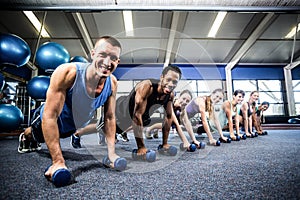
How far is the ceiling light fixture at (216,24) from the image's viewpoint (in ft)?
14.6

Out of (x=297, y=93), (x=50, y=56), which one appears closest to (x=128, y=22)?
(x=50, y=56)

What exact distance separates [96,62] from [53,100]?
0.28 meters

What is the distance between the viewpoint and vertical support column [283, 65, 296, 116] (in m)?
7.03

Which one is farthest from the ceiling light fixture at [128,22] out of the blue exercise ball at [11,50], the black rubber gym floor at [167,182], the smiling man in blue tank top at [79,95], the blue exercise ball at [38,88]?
the black rubber gym floor at [167,182]

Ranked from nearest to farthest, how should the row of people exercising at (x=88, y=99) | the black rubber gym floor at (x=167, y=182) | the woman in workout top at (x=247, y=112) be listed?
the black rubber gym floor at (x=167, y=182) → the row of people exercising at (x=88, y=99) → the woman in workout top at (x=247, y=112)

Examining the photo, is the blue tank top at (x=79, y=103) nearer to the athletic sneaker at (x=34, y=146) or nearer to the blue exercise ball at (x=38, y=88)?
the athletic sneaker at (x=34, y=146)

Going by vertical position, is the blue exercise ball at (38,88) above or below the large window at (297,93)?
below

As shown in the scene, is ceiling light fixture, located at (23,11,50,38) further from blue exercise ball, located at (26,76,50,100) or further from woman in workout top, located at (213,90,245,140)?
woman in workout top, located at (213,90,245,140)

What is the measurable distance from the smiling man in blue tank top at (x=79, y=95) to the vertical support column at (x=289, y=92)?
807 centimetres

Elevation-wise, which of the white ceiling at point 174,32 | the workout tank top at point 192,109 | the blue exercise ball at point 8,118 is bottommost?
the blue exercise ball at point 8,118

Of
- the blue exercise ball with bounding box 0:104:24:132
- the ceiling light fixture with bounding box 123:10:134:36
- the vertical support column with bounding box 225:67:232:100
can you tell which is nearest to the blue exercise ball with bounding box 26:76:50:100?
the blue exercise ball with bounding box 0:104:24:132

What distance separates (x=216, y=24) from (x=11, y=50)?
4.52 m

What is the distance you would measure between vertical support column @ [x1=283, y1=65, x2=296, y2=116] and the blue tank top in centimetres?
812

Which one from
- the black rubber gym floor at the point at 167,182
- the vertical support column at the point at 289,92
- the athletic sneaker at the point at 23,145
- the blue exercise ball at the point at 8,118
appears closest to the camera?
the black rubber gym floor at the point at 167,182
